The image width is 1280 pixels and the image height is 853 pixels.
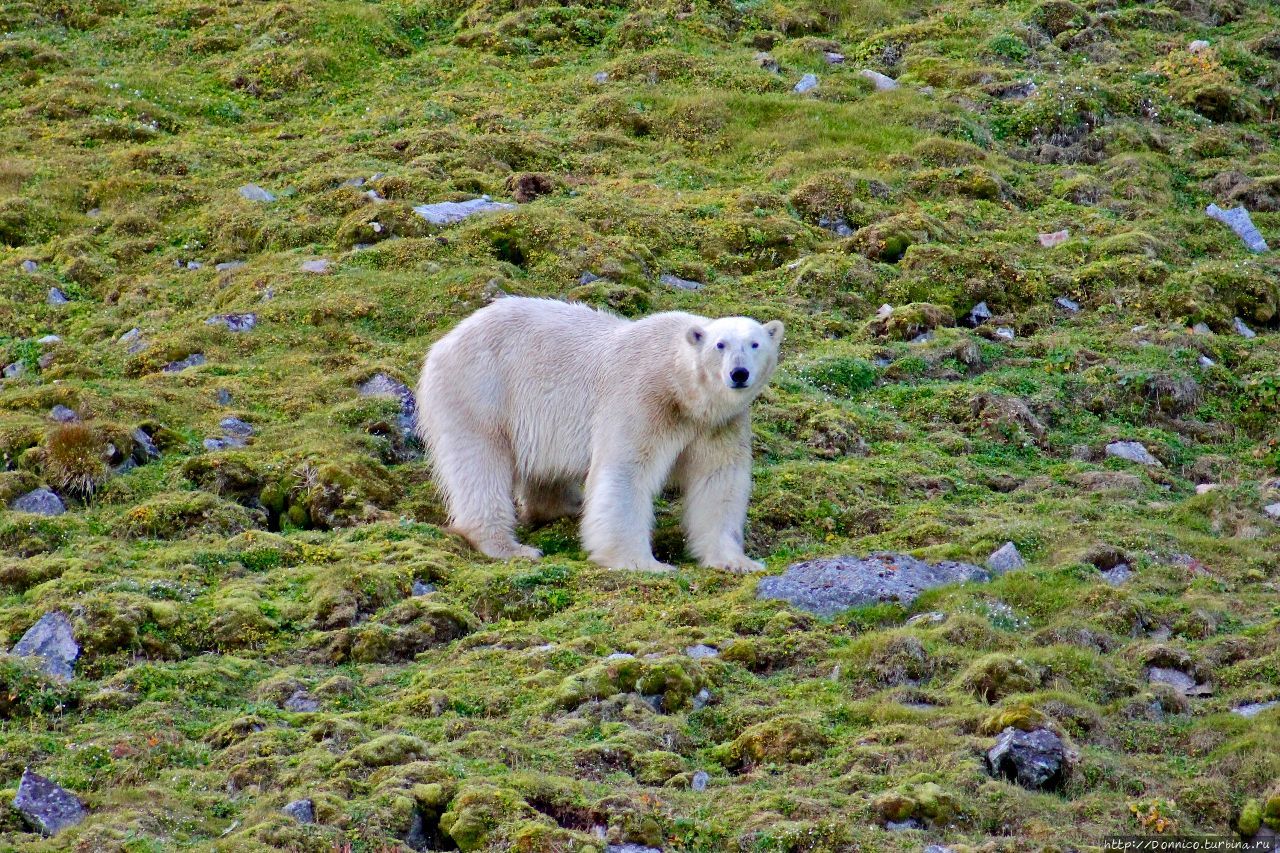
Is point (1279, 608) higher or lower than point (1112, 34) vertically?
lower

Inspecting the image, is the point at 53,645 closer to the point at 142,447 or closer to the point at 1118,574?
the point at 142,447

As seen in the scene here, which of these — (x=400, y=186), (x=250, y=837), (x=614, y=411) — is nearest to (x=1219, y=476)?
(x=614, y=411)

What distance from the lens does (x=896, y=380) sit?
16.5 m

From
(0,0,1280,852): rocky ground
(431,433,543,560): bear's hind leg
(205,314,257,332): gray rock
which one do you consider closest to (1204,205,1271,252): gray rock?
(0,0,1280,852): rocky ground

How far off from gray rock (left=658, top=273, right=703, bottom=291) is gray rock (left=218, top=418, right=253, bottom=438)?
19.8ft

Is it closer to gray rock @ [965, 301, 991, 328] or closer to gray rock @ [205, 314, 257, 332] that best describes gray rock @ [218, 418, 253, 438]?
gray rock @ [205, 314, 257, 332]

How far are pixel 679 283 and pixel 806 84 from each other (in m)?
7.60

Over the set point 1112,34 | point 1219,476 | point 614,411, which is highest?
point 1112,34

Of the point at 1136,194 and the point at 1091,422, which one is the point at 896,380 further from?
the point at 1136,194

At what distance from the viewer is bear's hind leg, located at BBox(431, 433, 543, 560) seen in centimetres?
1314

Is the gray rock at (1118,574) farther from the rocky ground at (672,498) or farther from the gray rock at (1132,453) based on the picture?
the gray rock at (1132,453)

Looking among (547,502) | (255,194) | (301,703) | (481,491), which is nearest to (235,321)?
(255,194)

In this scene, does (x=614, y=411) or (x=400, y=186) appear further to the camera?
(x=400, y=186)

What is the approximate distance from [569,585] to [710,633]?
1687mm
